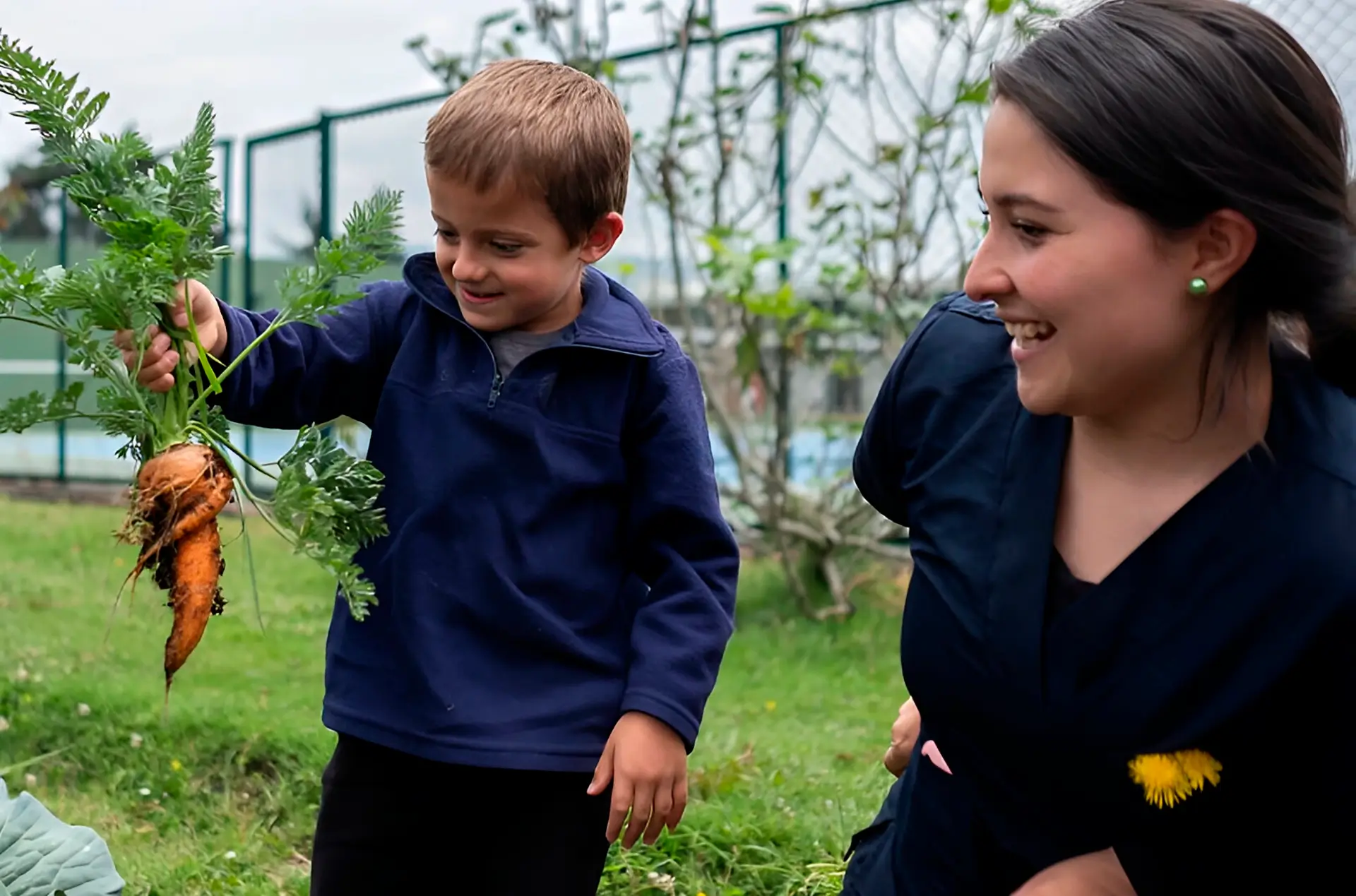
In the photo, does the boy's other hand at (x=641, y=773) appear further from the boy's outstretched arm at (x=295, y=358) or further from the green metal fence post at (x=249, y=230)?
the green metal fence post at (x=249, y=230)

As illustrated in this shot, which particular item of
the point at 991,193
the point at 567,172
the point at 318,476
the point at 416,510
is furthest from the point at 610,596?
the point at 991,193

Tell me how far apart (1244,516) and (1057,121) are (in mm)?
389

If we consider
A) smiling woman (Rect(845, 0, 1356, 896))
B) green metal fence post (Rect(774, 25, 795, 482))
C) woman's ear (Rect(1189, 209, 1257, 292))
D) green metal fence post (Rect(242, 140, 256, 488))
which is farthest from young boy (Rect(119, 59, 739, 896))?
green metal fence post (Rect(242, 140, 256, 488))

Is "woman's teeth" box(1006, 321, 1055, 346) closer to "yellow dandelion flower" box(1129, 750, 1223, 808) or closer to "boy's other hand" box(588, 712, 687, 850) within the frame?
"yellow dandelion flower" box(1129, 750, 1223, 808)

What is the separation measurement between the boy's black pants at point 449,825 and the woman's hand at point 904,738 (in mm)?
363

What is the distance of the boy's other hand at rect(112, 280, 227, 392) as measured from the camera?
163 cm

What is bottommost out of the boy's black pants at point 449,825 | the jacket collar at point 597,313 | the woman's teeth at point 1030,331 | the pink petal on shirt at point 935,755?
the boy's black pants at point 449,825

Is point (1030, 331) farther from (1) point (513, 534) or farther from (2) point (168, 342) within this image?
(2) point (168, 342)

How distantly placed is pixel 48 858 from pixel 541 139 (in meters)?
1.21

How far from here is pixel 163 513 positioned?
64.7 inches

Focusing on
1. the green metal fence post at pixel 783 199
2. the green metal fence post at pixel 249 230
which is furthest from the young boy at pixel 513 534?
the green metal fence post at pixel 249 230

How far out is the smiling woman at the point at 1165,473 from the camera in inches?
49.2

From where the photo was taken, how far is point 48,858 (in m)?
1.99

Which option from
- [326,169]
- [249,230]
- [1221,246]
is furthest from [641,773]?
[249,230]
